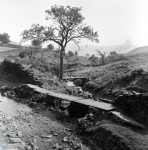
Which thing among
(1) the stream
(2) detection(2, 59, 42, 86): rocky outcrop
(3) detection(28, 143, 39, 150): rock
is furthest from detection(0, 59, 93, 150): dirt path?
(2) detection(2, 59, 42, 86): rocky outcrop

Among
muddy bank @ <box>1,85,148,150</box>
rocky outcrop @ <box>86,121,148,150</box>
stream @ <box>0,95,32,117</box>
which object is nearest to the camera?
rocky outcrop @ <box>86,121,148,150</box>

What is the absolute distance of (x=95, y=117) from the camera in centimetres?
1331

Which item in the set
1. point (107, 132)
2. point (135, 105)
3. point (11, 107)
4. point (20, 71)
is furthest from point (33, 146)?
point (20, 71)

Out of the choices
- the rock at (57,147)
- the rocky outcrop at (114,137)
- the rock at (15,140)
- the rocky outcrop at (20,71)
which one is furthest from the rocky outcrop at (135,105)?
the rocky outcrop at (20,71)

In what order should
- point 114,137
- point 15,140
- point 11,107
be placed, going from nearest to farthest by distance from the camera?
point 114,137
point 15,140
point 11,107

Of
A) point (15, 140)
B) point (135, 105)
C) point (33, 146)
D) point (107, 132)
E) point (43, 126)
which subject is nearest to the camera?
point (33, 146)

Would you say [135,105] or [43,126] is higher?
[135,105]

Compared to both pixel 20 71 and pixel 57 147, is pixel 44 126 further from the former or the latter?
pixel 20 71

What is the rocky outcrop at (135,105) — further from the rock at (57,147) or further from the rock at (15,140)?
the rock at (15,140)

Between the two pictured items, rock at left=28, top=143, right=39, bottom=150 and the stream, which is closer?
rock at left=28, top=143, right=39, bottom=150

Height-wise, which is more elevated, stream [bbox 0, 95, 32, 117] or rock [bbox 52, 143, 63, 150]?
Result: stream [bbox 0, 95, 32, 117]

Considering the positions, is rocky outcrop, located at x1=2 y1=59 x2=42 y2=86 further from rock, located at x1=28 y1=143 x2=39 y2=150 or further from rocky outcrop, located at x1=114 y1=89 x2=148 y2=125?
rock, located at x1=28 y1=143 x2=39 y2=150

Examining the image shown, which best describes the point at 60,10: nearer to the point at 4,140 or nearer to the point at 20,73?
the point at 20,73

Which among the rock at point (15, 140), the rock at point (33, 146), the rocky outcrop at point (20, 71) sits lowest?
the rock at point (33, 146)
